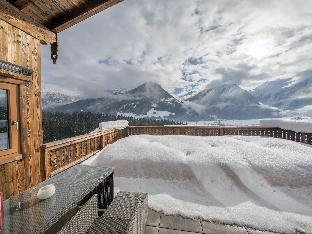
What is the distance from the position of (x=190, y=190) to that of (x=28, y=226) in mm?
3690

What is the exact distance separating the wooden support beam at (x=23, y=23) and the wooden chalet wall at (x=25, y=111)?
3.3 inches

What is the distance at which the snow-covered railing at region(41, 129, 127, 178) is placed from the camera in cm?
502

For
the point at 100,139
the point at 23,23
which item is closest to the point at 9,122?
the point at 23,23

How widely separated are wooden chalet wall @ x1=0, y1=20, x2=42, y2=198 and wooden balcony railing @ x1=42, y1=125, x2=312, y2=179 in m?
0.37

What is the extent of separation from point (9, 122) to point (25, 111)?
39 centimetres

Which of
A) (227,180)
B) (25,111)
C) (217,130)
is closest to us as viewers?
(25,111)

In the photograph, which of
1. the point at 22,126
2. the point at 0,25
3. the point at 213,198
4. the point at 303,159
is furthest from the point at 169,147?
the point at 0,25

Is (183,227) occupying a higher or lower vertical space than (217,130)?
lower

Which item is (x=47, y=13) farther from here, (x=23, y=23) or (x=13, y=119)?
(x=13, y=119)

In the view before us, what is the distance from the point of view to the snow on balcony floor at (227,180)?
3893 millimetres

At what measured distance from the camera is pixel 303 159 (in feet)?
16.5

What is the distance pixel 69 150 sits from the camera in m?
6.13

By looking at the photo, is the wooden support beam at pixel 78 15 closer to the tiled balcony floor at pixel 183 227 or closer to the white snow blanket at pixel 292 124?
the tiled balcony floor at pixel 183 227

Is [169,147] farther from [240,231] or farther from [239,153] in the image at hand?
[240,231]
